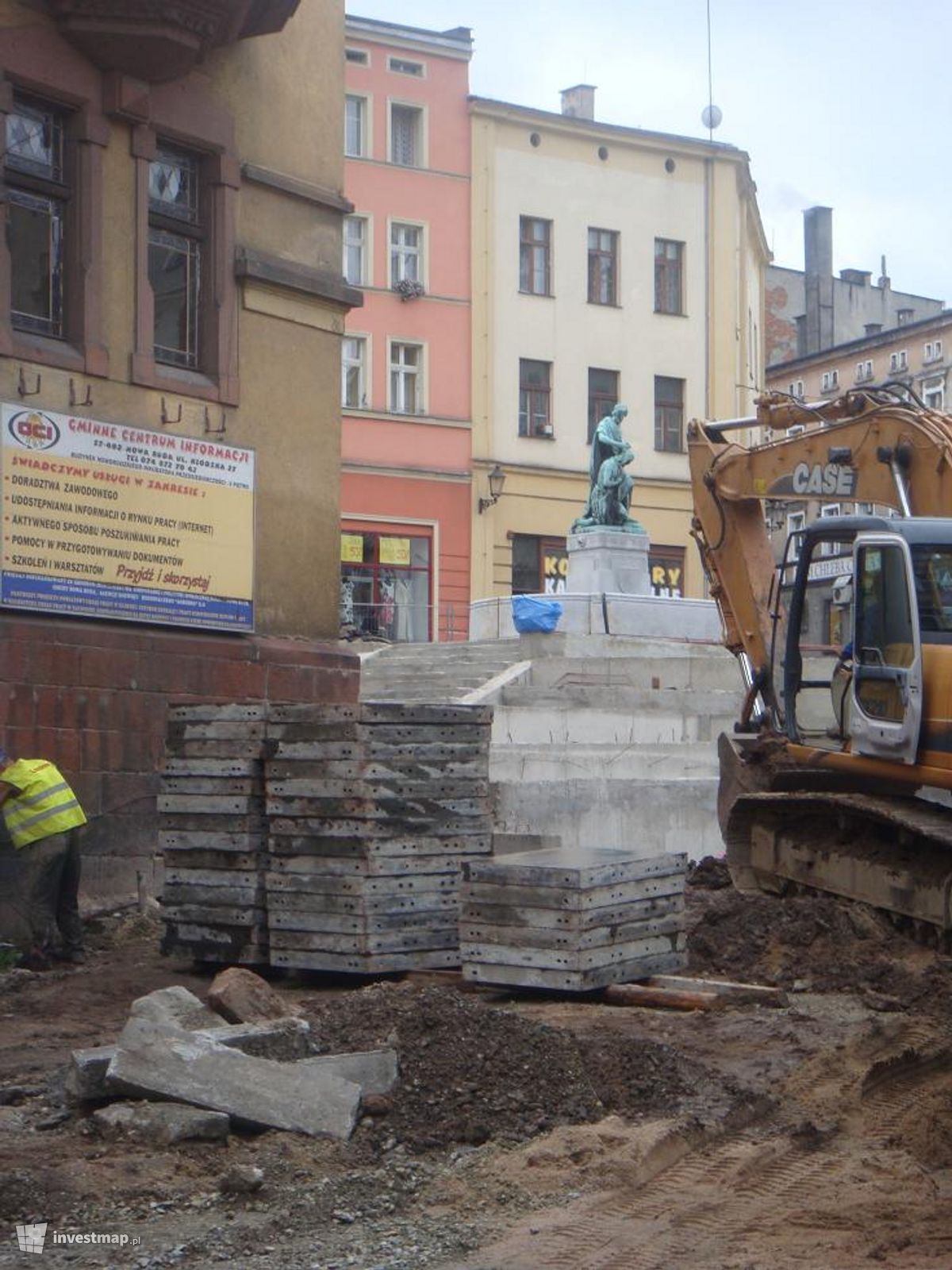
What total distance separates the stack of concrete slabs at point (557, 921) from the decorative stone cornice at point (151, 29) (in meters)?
7.92

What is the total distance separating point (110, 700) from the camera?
50.8 feet

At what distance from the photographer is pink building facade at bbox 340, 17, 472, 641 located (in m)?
42.9

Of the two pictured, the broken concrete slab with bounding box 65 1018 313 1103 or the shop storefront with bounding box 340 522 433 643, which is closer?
the broken concrete slab with bounding box 65 1018 313 1103

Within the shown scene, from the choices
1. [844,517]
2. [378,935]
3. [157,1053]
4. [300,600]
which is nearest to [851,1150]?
[157,1053]

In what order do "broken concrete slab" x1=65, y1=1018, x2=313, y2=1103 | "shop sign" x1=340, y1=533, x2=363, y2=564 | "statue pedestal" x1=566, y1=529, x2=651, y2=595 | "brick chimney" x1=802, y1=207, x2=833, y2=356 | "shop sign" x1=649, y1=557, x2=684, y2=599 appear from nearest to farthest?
1. "broken concrete slab" x1=65, y1=1018, x2=313, y2=1103
2. "statue pedestal" x1=566, y1=529, x2=651, y2=595
3. "shop sign" x1=340, y1=533, x2=363, y2=564
4. "shop sign" x1=649, y1=557, x2=684, y2=599
5. "brick chimney" x1=802, y1=207, x2=833, y2=356

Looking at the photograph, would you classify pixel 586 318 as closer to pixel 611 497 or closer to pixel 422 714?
pixel 611 497

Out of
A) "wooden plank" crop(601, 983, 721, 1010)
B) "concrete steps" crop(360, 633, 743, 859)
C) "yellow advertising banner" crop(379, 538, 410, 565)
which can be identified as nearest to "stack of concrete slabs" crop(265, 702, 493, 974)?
"wooden plank" crop(601, 983, 721, 1010)

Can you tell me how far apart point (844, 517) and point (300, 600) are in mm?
5844

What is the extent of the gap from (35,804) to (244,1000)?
4.29m

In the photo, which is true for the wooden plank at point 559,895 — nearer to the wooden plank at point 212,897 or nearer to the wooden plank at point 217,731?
the wooden plank at point 212,897

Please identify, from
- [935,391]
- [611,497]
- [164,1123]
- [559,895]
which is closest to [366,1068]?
[164,1123]

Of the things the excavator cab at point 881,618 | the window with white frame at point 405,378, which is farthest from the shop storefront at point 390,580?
the excavator cab at point 881,618

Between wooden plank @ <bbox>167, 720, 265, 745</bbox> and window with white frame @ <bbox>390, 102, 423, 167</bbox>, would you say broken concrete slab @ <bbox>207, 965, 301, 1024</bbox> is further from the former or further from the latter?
window with white frame @ <bbox>390, 102, 423, 167</bbox>

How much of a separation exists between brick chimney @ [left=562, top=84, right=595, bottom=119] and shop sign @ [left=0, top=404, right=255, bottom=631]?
37.9 metres
